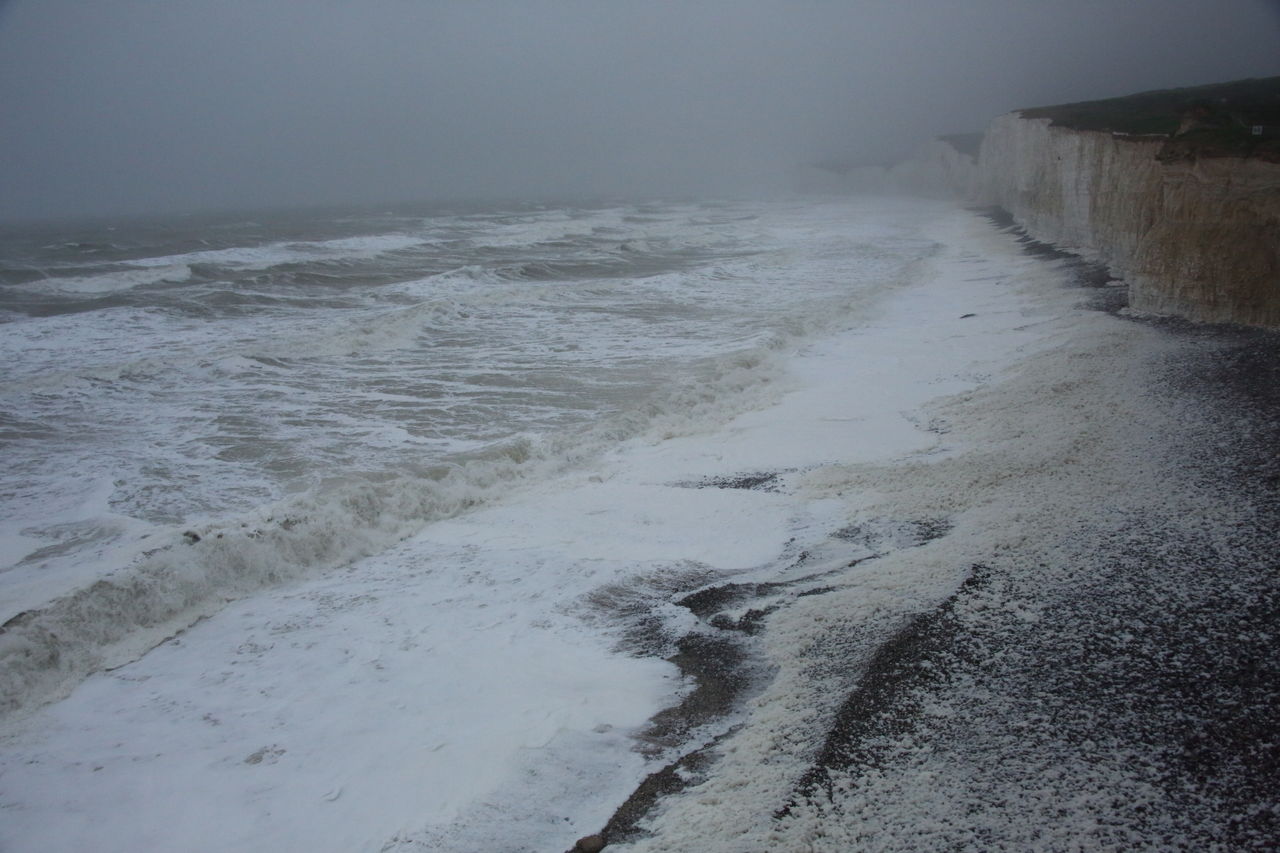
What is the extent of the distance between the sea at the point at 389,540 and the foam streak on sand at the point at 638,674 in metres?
0.03

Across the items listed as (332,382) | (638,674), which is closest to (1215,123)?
(638,674)

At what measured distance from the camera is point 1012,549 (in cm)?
514

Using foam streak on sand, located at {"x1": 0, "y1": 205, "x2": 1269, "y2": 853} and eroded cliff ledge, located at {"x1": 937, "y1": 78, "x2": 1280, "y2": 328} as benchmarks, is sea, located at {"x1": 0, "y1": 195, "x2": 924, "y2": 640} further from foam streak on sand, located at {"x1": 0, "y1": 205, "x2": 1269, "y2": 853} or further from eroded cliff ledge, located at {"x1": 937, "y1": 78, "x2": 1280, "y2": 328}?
eroded cliff ledge, located at {"x1": 937, "y1": 78, "x2": 1280, "y2": 328}

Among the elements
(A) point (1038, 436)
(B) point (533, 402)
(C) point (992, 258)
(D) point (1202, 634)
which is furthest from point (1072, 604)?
(C) point (992, 258)

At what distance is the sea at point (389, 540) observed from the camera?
12.6 ft

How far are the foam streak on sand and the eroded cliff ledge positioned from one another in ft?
12.0

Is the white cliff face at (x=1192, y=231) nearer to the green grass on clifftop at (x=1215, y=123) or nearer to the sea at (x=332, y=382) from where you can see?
the green grass on clifftop at (x=1215, y=123)

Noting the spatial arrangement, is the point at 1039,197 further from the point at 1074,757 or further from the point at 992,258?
the point at 1074,757

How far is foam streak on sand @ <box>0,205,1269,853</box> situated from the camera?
337 centimetres

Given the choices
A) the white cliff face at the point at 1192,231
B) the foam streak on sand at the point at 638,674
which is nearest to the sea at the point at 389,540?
the foam streak on sand at the point at 638,674

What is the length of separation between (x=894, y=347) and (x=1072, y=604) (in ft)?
26.6

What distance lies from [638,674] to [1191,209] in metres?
10.6

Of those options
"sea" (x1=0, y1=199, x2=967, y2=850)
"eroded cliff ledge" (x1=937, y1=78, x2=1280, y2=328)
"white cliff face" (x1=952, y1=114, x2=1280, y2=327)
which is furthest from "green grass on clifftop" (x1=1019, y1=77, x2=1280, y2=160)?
"sea" (x1=0, y1=199, x2=967, y2=850)

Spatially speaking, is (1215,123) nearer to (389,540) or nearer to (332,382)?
(389,540)
